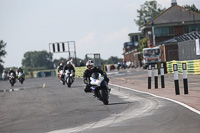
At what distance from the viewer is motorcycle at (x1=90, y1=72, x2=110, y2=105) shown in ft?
45.7

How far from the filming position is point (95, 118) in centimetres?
1052

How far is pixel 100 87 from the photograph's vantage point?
46.5ft

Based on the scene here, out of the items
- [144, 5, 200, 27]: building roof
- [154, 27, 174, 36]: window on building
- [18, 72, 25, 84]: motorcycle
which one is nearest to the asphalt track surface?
[18, 72, 25, 84]: motorcycle

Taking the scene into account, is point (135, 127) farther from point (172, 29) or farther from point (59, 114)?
point (172, 29)

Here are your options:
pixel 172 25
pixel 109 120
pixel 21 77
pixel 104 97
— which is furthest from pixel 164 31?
pixel 109 120

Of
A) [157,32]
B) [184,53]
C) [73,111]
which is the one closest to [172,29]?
[157,32]

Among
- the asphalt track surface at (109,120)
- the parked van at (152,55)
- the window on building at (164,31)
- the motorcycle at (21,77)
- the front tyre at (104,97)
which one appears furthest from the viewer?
the window on building at (164,31)

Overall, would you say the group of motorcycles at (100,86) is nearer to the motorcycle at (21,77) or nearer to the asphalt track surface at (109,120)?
the asphalt track surface at (109,120)

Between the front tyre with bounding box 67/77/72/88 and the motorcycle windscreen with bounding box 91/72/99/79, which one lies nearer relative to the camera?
the motorcycle windscreen with bounding box 91/72/99/79

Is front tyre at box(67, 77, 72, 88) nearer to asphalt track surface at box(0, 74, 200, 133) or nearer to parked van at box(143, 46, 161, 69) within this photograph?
asphalt track surface at box(0, 74, 200, 133)

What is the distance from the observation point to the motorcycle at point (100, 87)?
1394 cm

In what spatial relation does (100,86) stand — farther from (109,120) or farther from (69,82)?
(69,82)

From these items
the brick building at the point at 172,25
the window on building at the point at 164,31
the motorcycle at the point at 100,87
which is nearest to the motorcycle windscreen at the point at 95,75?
the motorcycle at the point at 100,87

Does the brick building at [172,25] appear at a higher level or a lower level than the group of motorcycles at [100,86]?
higher
